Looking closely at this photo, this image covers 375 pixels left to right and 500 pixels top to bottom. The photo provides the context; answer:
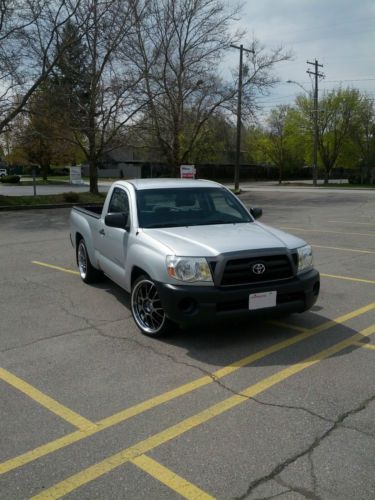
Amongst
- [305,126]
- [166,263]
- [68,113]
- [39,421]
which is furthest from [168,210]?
[305,126]

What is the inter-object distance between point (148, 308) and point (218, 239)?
1.04 meters

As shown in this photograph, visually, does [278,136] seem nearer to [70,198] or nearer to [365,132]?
[365,132]

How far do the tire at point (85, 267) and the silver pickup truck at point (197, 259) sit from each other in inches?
40.9

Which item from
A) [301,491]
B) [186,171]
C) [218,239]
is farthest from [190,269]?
[186,171]

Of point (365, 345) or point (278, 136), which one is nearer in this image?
point (365, 345)

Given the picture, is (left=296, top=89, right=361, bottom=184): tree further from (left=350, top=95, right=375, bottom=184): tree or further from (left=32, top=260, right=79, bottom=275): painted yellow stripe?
(left=32, top=260, right=79, bottom=275): painted yellow stripe

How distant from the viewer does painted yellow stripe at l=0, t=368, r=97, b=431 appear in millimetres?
3506

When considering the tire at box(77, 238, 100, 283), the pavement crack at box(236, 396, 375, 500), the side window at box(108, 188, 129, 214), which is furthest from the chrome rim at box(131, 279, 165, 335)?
the tire at box(77, 238, 100, 283)

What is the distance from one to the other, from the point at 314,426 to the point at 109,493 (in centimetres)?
148

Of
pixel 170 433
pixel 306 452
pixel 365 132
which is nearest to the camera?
pixel 306 452

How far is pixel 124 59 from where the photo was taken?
26.6 meters

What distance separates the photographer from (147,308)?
5.32 m

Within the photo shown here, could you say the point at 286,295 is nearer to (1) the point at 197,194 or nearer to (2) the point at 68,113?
(1) the point at 197,194

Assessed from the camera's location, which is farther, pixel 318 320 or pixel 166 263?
pixel 318 320
